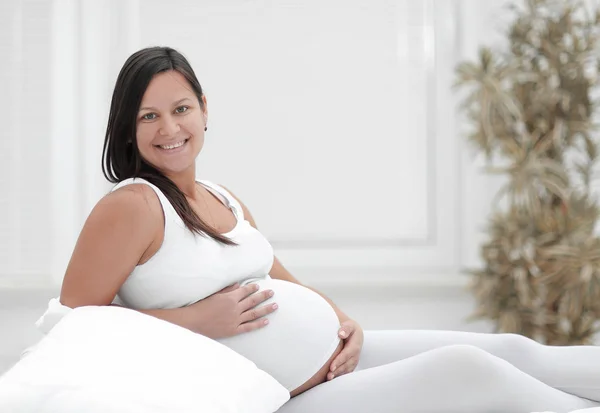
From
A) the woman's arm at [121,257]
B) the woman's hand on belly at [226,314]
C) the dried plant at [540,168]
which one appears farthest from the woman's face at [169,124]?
the dried plant at [540,168]

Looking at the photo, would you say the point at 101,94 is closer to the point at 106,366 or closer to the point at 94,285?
the point at 94,285

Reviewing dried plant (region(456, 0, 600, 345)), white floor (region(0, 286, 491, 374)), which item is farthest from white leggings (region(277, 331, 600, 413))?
white floor (region(0, 286, 491, 374))

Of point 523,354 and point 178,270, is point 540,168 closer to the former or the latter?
point 523,354

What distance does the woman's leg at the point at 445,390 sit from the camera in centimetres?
122

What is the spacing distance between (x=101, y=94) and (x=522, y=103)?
1.82 metres

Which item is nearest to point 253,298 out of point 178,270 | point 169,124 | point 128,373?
point 178,270

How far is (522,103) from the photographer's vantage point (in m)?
2.99

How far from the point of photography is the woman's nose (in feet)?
4.64

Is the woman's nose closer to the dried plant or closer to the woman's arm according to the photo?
the woman's arm

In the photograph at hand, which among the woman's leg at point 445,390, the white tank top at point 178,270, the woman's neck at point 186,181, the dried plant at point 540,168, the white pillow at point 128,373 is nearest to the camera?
the white pillow at point 128,373

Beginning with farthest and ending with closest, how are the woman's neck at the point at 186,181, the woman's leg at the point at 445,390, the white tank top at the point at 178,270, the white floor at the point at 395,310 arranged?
the white floor at the point at 395,310
the woman's neck at the point at 186,181
the white tank top at the point at 178,270
the woman's leg at the point at 445,390

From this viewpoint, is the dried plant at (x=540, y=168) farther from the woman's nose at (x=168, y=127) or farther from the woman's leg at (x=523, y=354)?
the woman's nose at (x=168, y=127)

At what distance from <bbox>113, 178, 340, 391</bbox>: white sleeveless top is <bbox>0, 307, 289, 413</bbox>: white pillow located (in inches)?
8.3

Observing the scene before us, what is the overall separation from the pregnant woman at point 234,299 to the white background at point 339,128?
5.61 feet
